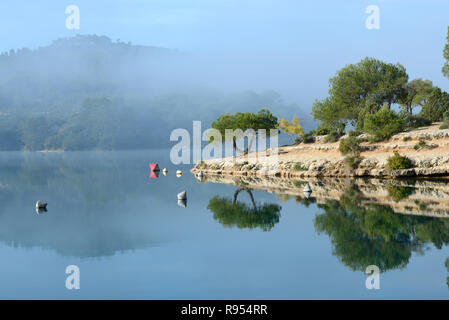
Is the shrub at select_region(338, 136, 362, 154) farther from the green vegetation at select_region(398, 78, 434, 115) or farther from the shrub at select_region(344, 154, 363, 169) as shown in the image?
the green vegetation at select_region(398, 78, 434, 115)

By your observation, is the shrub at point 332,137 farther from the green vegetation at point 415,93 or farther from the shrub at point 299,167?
the green vegetation at point 415,93

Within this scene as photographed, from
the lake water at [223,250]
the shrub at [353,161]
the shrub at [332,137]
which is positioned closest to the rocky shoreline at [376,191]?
the lake water at [223,250]

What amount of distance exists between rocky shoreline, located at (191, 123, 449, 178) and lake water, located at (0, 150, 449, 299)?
12.1 meters

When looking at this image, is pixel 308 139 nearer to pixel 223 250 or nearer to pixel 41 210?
pixel 41 210

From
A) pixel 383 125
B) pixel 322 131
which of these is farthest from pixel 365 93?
pixel 383 125

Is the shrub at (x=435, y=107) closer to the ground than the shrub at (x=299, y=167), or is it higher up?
higher up

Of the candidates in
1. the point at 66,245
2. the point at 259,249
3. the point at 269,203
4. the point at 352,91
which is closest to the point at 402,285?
the point at 259,249

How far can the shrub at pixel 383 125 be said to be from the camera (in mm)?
43875

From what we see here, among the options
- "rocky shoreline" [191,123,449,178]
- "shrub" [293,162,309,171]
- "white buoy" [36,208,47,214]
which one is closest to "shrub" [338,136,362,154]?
"rocky shoreline" [191,123,449,178]

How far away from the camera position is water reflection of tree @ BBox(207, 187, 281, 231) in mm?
21078

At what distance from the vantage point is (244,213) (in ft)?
78.5

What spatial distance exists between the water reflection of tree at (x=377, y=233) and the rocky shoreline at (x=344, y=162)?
50.8 feet

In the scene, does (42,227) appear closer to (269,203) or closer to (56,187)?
(269,203)

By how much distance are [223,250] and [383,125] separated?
33516 mm
